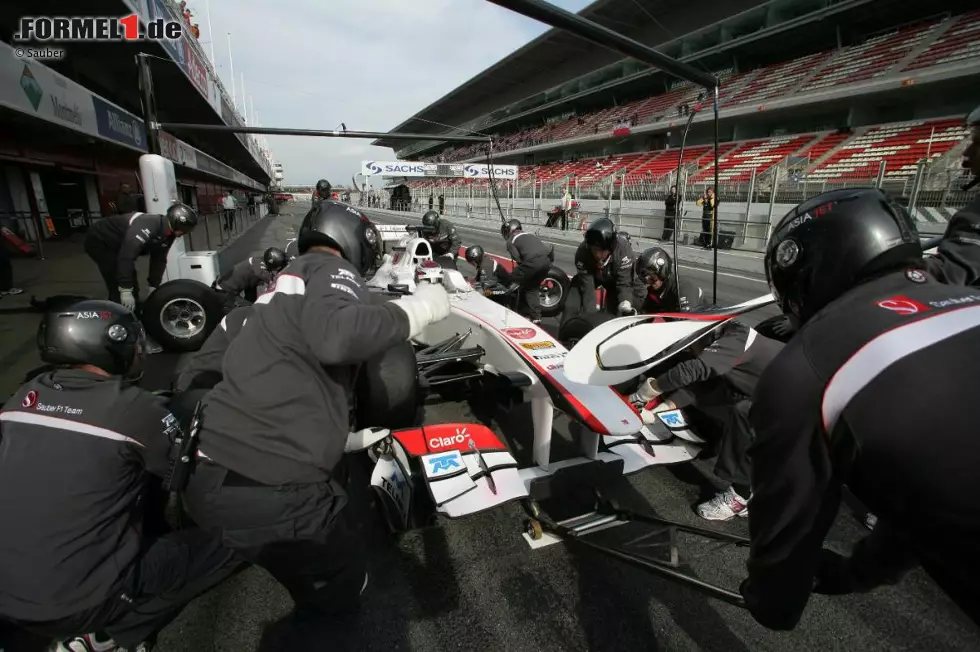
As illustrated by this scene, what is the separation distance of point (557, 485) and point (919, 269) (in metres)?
1.61

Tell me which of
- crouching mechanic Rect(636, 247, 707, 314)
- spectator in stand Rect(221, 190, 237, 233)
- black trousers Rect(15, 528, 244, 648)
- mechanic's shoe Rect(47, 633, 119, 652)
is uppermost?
spectator in stand Rect(221, 190, 237, 233)

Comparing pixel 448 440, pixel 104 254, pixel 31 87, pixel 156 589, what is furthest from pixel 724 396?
pixel 31 87

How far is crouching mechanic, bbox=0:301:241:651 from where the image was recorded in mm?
1434

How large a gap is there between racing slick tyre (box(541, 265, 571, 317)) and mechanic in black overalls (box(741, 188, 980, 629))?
526 cm

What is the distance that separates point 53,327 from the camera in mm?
Result: 1583

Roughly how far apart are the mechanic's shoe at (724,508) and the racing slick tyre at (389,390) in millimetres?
1749

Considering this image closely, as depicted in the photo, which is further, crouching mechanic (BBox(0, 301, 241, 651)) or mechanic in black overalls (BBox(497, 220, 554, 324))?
mechanic in black overalls (BBox(497, 220, 554, 324))

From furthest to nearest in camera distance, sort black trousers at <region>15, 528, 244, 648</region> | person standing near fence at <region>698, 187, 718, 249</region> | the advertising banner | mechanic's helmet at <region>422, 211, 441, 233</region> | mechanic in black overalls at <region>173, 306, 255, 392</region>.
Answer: person standing near fence at <region>698, 187, 718, 249</region>, mechanic's helmet at <region>422, 211, 441, 233</region>, the advertising banner, mechanic in black overalls at <region>173, 306, 255, 392</region>, black trousers at <region>15, 528, 244, 648</region>

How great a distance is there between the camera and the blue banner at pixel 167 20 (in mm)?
9955

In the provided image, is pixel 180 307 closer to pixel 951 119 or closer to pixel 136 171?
pixel 136 171

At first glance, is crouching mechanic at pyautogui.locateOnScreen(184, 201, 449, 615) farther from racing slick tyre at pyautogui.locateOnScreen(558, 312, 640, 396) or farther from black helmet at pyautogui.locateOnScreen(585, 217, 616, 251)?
black helmet at pyautogui.locateOnScreen(585, 217, 616, 251)

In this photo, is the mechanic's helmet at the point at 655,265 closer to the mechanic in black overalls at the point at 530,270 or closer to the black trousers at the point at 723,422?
the black trousers at the point at 723,422

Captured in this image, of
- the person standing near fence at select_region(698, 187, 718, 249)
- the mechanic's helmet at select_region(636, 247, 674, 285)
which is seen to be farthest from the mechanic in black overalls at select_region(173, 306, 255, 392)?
the person standing near fence at select_region(698, 187, 718, 249)

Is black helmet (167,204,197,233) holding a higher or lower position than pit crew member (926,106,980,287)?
higher
